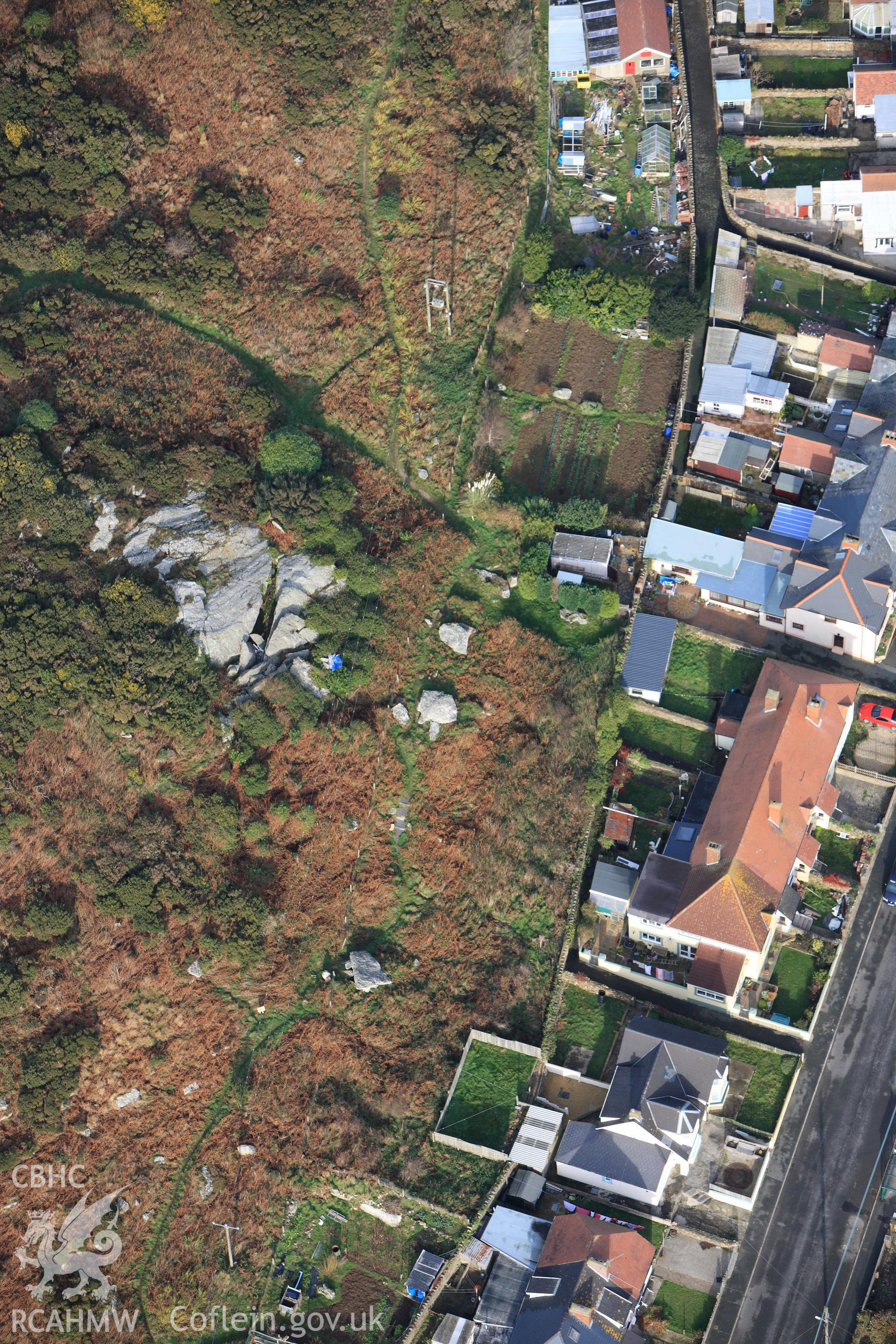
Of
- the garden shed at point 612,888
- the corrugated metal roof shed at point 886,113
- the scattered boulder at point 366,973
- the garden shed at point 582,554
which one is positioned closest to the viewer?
the garden shed at point 612,888

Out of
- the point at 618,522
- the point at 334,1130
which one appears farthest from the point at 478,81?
the point at 334,1130

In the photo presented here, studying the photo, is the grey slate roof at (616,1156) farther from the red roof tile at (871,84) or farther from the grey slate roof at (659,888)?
the red roof tile at (871,84)

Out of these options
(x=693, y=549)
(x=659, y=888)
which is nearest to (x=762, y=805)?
(x=659, y=888)

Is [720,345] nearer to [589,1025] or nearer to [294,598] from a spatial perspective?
[294,598]

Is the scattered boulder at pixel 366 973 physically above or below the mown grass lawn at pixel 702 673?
below

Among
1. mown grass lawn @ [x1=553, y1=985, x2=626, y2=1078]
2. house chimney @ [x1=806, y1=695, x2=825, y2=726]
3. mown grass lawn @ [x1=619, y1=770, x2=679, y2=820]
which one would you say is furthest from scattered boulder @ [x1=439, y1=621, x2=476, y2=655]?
mown grass lawn @ [x1=553, y1=985, x2=626, y2=1078]

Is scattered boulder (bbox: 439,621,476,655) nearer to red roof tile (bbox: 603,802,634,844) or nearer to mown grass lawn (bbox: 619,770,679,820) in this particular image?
mown grass lawn (bbox: 619,770,679,820)

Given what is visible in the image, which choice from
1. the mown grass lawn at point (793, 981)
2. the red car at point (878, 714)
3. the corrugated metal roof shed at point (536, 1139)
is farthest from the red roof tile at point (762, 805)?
the corrugated metal roof shed at point (536, 1139)
